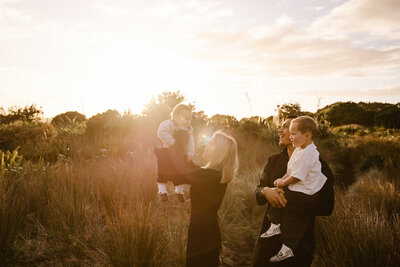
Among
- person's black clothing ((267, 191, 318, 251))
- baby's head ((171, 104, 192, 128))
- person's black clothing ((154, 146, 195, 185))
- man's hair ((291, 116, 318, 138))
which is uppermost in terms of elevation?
baby's head ((171, 104, 192, 128))

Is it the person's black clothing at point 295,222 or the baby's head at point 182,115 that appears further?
the baby's head at point 182,115

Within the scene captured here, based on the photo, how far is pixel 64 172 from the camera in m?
5.26

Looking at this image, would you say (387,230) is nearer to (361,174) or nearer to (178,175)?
(178,175)

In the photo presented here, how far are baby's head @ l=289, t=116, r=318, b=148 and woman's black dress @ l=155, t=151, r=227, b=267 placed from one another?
80 cm

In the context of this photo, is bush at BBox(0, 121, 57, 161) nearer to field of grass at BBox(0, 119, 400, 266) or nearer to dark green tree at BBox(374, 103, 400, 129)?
field of grass at BBox(0, 119, 400, 266)

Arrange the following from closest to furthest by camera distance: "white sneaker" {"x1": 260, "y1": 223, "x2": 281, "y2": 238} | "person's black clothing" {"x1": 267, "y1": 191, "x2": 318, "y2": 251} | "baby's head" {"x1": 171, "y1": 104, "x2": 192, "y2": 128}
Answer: "person's black clothing" {"x1": 267, "y1": 191, "x2": 318, "y2": 251}, "white sneaker" {"x1": 260, "y1": 223, "x2": 281, "y2": 238}, "baby's head" {"x1": 171, "y1": 104, "x2": 192, "y2": 128}

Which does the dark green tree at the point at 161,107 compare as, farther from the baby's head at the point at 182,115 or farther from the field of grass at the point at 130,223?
the baby's head at the point at 182,115

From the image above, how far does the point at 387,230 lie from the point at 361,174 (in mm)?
7692

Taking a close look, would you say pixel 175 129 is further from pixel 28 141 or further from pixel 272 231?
pixel 28 141

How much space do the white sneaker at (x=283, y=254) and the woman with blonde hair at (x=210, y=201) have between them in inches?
26.8

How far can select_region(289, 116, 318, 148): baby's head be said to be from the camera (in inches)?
94.0

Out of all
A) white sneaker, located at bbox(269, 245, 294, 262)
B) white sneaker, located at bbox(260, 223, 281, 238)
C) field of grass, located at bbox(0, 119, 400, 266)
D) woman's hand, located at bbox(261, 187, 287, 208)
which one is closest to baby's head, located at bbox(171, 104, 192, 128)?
field of grass, located at bbox(0, 119, 400, 266)

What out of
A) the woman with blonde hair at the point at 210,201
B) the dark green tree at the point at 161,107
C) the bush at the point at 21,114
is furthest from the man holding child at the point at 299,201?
the bush at the point at 21,114

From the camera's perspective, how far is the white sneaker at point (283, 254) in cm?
232
